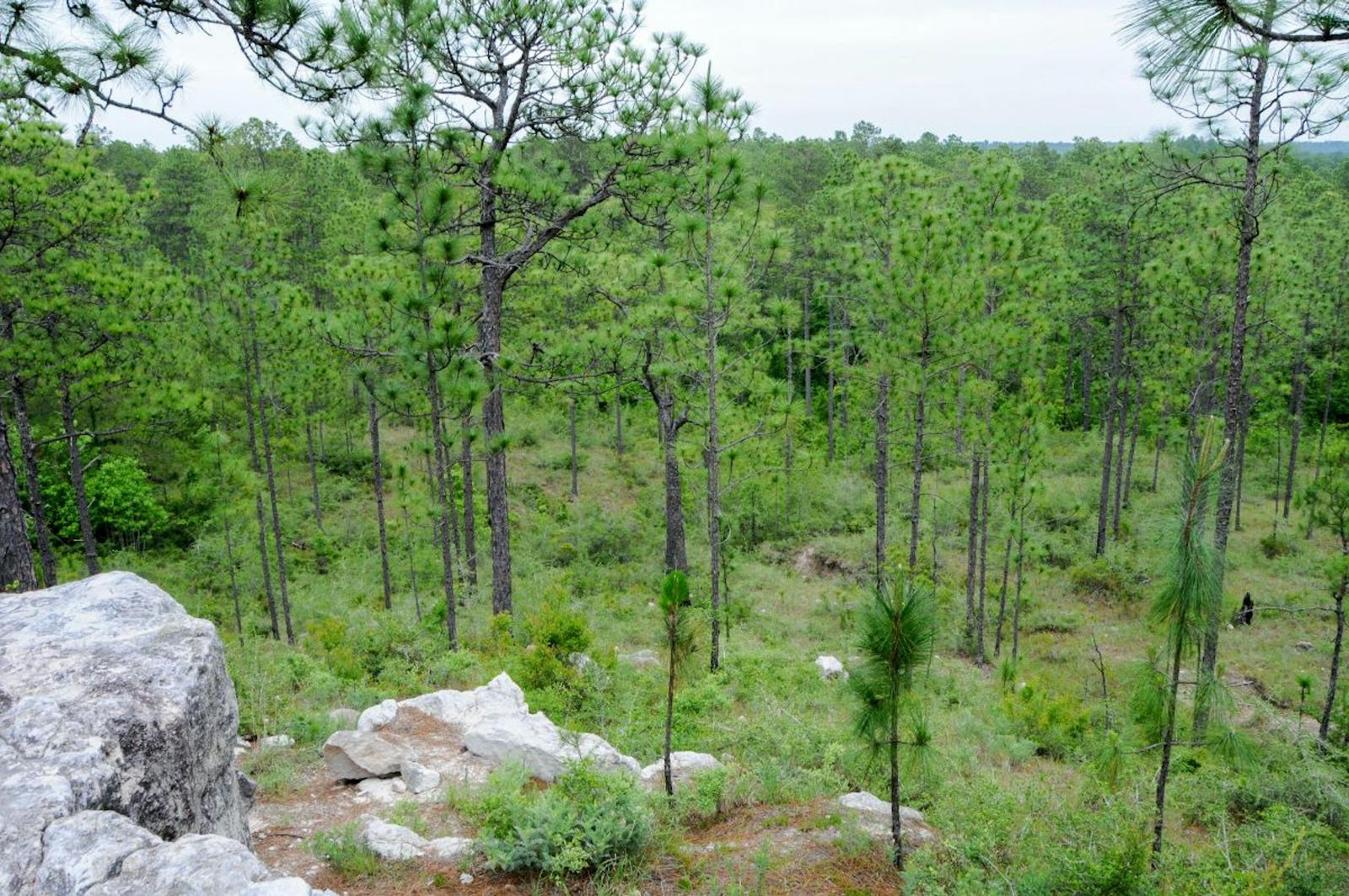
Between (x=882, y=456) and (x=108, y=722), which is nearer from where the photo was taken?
(x=108, y=722)

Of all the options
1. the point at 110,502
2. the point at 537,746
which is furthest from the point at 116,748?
the point at 110,502

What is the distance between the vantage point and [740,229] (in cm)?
1077

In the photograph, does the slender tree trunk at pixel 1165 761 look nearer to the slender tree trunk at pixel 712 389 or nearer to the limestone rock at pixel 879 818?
the limestone rock at pixel 879 818

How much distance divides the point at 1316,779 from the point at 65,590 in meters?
8.81

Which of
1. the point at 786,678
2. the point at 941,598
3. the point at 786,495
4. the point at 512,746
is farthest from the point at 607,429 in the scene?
the point at 512,746

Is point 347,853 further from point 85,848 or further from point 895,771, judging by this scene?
point 895,771

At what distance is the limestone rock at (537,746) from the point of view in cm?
618

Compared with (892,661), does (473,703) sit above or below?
below

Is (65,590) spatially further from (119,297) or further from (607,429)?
(607,429)

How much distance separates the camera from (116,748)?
11.1 ft

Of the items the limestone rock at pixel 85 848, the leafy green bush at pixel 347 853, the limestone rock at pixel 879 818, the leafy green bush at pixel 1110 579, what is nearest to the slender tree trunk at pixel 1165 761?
the limestone rock at pixel 879 818

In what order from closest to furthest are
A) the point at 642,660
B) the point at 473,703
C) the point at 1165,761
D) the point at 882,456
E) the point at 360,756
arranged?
1. the point at 1165,761
2. the point at 360,756
3. the point at 473,703
4. the point at 642,660
5. the point at 882,456

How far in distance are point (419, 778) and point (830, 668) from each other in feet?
24.4

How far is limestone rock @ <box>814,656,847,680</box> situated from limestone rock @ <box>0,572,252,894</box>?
870 cm
